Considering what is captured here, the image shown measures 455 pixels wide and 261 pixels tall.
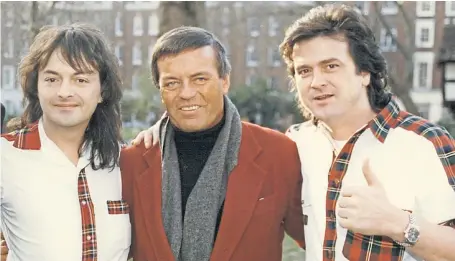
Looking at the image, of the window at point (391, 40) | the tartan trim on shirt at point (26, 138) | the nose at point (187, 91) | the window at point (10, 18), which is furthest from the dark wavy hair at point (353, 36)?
the window at point (10, 18)

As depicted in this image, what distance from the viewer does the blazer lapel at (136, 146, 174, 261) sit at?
2.79m

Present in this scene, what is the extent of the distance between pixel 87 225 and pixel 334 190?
111cm

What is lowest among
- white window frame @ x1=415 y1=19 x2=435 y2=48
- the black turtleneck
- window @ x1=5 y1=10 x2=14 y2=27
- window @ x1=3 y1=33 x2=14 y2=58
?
the black turtleneck

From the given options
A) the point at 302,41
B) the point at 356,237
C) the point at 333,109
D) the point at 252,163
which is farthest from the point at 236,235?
the point at 302,41

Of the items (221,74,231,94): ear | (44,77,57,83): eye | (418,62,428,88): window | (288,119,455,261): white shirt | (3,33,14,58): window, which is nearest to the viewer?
(288,119,455,261): white shirt

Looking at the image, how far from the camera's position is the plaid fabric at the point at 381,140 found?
2.44m

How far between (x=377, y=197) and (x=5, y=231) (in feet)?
5.50

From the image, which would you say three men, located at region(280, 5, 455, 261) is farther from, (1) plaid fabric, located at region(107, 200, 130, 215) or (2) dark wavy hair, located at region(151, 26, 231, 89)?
(1) plaid fabric, located at region(107, 200, 130, 215)

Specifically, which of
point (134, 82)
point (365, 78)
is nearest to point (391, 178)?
point (365, 78)

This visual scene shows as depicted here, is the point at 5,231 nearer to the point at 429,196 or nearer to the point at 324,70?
the point at 324,70

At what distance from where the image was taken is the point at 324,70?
2643 millimetres

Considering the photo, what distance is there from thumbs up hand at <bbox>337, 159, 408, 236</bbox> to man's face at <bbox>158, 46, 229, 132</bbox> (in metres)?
0.87

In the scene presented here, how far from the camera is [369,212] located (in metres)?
2.29

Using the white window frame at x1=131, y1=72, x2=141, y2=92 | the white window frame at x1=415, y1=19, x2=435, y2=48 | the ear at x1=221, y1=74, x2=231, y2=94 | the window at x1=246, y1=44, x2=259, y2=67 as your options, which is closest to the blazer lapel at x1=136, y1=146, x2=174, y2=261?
the ear at x1=221, y1=74, x2=231, y2=94
